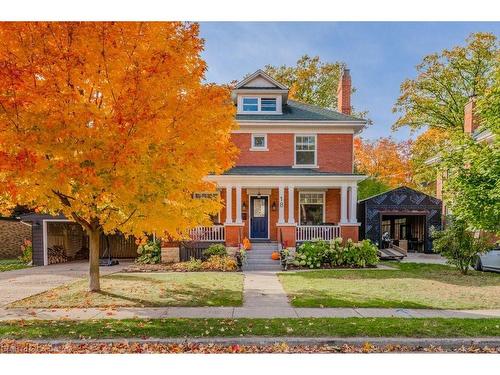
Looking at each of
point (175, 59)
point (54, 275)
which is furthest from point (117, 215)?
point (54, 275)

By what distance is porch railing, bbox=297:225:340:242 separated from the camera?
50.5ft

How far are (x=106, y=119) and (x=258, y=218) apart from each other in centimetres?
1101

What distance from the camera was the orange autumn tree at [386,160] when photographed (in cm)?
2939

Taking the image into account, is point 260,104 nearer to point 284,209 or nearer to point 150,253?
point 284,209

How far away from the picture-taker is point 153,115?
694 centimetres

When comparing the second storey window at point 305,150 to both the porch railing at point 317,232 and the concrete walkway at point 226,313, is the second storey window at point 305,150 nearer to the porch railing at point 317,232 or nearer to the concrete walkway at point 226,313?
the porch railing at point 317,232

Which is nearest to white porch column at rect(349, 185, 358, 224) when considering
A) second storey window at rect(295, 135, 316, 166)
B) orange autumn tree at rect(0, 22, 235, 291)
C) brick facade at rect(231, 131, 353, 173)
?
brick facade at rect(231, 131, 353, 173)

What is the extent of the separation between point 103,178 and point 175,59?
282cm

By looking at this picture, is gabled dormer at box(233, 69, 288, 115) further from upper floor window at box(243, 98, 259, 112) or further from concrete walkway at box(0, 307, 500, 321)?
concrete walkway at box(0, 307, 500, 321)

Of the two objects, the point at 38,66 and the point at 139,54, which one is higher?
the point at 139,54

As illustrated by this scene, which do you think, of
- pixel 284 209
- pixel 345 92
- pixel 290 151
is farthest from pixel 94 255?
pixel 345 92

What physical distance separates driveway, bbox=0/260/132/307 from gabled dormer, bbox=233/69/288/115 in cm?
946
